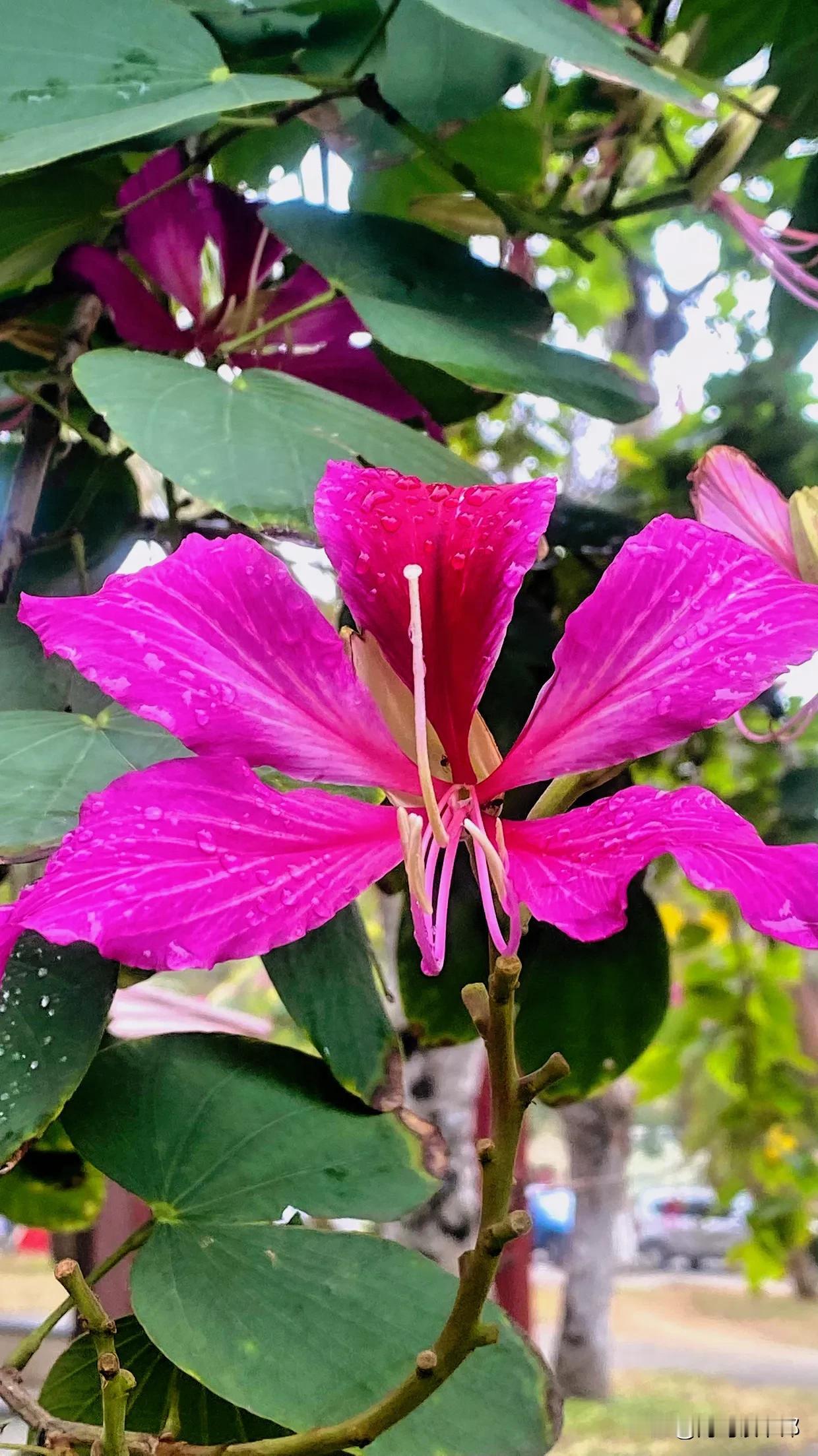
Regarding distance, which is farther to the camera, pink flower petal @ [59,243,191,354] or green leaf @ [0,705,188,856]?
pink flower petal @ [59,243,191,354]

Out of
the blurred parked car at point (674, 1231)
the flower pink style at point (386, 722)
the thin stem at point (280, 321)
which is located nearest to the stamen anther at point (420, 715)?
the flower pink style at point (386, 722)

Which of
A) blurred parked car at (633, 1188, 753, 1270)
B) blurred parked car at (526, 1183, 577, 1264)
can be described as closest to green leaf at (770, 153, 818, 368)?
blurred parked car at (526, 1183, 577, 1264)

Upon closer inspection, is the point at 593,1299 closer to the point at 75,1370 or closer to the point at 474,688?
the point at 75,1370

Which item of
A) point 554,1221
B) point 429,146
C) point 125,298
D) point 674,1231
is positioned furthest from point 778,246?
point 674,1231

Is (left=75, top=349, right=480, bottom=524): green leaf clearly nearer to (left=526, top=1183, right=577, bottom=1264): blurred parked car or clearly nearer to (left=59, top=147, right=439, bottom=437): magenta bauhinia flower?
(left=59, top=147, right=439, bottom=437): magenta bauhinia flower

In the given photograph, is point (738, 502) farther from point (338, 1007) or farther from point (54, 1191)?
point (54, 1191)

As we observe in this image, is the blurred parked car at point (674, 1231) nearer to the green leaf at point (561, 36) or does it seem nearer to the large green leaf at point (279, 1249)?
the large green leaf at point (279, 1249)
